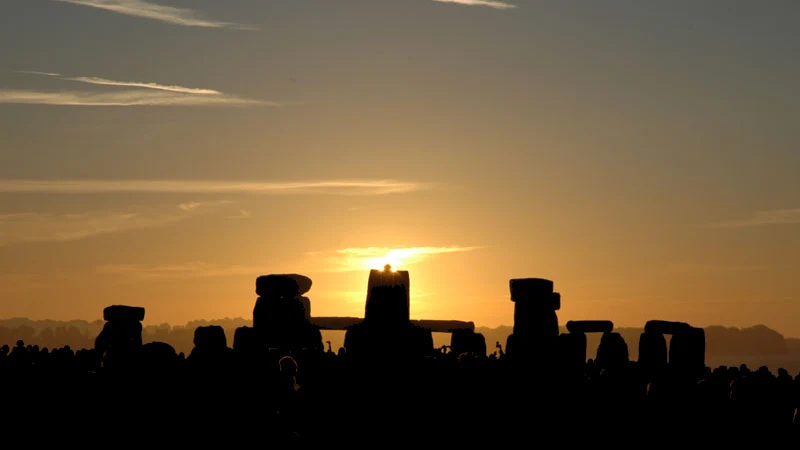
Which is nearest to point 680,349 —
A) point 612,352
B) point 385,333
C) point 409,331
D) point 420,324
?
point 612,352

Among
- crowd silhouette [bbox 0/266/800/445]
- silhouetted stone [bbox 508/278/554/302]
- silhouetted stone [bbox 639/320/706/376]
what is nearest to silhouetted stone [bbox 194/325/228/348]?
crowd silhouette [bbox 0/266/800/445]

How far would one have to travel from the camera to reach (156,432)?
16.6 meters

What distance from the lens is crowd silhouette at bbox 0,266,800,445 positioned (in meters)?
16.7

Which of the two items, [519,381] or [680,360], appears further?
[680,360]

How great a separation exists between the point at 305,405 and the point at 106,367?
13.0 ft

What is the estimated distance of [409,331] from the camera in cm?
2244

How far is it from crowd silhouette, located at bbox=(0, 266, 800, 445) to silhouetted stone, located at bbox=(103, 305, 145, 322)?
20.2ft

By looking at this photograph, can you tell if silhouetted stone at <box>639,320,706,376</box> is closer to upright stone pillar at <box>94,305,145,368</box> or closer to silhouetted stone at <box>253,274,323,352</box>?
silhouetted stone at <box>253,274,323,352</box>

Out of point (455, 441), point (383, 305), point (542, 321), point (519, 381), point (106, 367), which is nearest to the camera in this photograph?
point (106, 367)

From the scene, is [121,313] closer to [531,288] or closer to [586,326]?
[531,288]

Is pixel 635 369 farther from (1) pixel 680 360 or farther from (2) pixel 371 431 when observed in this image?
(2) pixel 371 431

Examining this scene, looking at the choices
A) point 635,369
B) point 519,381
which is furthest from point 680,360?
point 519,381

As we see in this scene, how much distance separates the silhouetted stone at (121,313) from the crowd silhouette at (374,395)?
615cm

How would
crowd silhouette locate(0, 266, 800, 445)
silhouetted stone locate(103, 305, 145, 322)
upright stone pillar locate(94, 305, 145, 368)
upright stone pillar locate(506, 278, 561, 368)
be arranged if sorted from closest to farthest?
crowd silhouette locate(0, 266, 800, 445) → upright stone pillar locate(506, 278, 561, 368) → upright stone pillar locate(94, 305, 145, 368) → silhouetted stone locate(103, 305, 145, 322)
